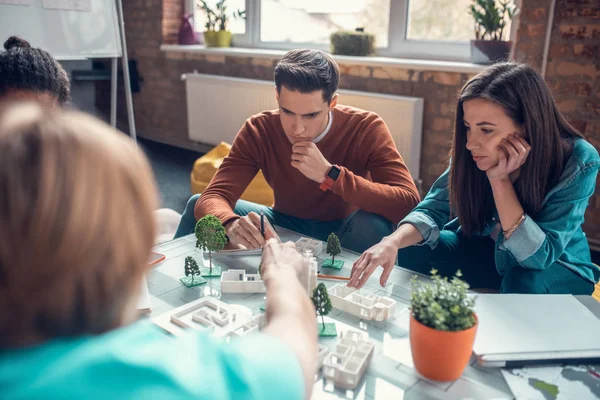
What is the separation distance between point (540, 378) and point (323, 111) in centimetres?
108

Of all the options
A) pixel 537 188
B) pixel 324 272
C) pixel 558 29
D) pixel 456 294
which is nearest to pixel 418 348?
pixel 456 294

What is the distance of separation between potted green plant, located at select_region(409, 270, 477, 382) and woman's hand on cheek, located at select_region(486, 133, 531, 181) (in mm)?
562

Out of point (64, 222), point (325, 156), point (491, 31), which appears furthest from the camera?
point (491, 31)

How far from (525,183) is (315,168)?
0.60m

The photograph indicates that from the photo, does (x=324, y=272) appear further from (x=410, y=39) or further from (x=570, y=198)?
(x=410, y=39)

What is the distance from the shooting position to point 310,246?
141cm

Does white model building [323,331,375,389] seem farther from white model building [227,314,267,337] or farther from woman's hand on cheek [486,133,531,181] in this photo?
woman's hand on cheek [486,133,531,181]

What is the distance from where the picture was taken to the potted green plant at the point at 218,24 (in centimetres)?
405

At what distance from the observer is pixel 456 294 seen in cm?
86

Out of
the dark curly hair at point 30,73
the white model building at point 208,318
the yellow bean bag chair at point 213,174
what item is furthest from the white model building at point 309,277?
the yellow bean bag chair at point 213,174

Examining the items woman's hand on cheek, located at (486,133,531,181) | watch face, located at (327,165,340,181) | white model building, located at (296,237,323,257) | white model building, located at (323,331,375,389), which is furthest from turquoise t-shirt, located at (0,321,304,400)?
watch face, located at (327,165,340,181)

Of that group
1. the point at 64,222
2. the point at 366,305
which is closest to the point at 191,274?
the point at 366,305

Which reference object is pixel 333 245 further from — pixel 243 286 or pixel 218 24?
pixel 218 24

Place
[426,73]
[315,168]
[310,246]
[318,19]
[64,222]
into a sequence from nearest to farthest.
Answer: [64,222], [310,246], [315,168], [426,73], [318,19]
